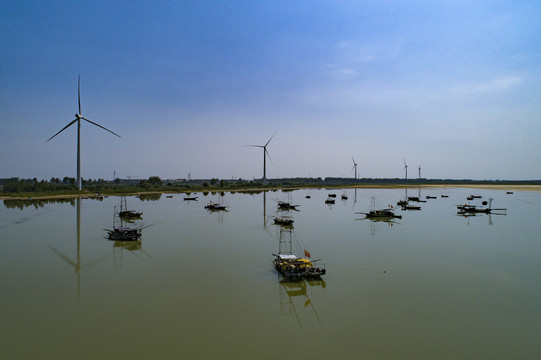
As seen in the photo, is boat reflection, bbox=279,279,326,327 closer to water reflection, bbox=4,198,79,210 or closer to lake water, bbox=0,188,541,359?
lake water, bbox=0,188,541,359

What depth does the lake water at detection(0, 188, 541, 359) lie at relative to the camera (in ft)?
39.2

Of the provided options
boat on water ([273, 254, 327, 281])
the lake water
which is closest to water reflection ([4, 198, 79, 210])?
the lake water

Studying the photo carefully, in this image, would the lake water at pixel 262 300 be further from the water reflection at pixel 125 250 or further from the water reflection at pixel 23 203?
Answer: the water reflection at pixel 23 203

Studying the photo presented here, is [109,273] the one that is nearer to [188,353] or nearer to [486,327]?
[188,353]

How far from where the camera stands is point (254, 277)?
1967 centimetres

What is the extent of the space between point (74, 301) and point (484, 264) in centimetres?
2801

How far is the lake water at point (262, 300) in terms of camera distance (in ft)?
39.2

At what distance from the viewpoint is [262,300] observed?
16031 millimetres

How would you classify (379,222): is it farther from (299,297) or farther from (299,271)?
(299,297)

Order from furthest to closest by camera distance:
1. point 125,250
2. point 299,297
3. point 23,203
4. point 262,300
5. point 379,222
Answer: point 23,203 → point 379,222 → point 125,250 → point 299,297 → point 262,300

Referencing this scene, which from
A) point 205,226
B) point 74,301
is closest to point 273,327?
point 74,301

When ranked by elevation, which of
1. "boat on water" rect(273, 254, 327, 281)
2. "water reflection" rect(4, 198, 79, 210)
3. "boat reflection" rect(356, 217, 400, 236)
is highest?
"water reflection" rect(4, 198, 79, 210)

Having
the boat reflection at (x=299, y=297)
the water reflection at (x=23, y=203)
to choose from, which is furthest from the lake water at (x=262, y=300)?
the water reflection at (x=23, y=203)

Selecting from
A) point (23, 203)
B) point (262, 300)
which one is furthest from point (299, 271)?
point (23, 203)
